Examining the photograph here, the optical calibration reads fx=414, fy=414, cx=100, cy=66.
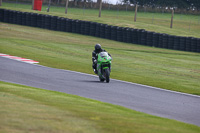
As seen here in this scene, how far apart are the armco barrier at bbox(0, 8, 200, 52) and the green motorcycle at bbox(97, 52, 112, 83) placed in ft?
53.8

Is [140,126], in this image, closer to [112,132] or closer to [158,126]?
[158,126]

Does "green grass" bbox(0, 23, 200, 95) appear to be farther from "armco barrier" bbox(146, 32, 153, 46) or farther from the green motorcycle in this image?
the green motorcycle

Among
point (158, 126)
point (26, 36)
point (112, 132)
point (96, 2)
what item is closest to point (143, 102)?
point (158, 126)

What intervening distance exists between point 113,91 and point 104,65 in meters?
2.02

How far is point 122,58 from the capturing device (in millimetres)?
23938

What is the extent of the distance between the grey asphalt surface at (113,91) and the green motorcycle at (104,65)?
0.30 meters

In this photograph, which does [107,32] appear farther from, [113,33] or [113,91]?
[113,91]

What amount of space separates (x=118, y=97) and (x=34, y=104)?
11.6 ft

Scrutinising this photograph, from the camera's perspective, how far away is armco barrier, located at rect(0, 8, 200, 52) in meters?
30.4

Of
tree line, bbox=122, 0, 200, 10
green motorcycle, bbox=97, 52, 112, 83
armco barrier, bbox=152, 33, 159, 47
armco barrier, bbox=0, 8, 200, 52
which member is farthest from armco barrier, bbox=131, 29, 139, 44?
tree line, bbox=122, 0, 200, 10

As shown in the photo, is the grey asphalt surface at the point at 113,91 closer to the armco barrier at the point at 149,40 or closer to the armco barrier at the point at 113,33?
the armco barrier at the point at 149,40

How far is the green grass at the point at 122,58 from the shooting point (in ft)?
54.5

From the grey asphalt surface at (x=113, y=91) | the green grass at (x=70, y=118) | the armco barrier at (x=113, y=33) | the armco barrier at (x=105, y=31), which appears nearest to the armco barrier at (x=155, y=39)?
the armco barrier at (x=105, y=31)

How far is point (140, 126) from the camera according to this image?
7.08 meters
